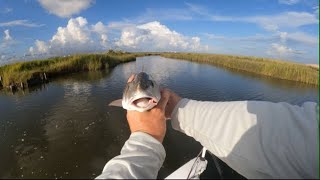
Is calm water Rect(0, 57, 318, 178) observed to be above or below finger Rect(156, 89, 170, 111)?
below

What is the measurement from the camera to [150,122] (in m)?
1.44

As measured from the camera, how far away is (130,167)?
1.07 metres

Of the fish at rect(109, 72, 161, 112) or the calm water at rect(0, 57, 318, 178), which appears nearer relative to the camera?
the fish at rect(109, 72, 161, 112)

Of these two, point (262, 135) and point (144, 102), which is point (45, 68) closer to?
point (144, 102)

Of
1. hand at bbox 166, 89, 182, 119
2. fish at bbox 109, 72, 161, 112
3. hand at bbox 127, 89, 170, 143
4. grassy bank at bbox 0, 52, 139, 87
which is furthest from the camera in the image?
grassy bank at bbox 0, 52, 139, 87

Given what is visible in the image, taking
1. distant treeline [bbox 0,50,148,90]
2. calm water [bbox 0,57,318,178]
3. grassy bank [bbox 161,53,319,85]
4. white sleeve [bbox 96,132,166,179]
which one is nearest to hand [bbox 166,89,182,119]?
white sleeve [bbox 96,132,166,179]

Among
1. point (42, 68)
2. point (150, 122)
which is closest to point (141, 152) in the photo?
point (150, 122)

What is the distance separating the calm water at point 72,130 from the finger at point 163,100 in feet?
8.60

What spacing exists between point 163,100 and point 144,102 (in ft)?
0.43

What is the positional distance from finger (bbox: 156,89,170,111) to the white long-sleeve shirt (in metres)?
0.32

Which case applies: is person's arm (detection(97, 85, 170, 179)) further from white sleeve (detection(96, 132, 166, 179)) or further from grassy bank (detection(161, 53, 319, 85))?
grassy bank (detection(161, 53, 319, 85))

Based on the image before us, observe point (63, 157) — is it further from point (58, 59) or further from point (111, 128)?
point (58, 59)

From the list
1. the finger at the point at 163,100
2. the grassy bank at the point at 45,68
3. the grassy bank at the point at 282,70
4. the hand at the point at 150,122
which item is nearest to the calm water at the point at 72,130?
the grassy bank at the point at 45,68

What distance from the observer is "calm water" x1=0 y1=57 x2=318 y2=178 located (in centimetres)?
895
